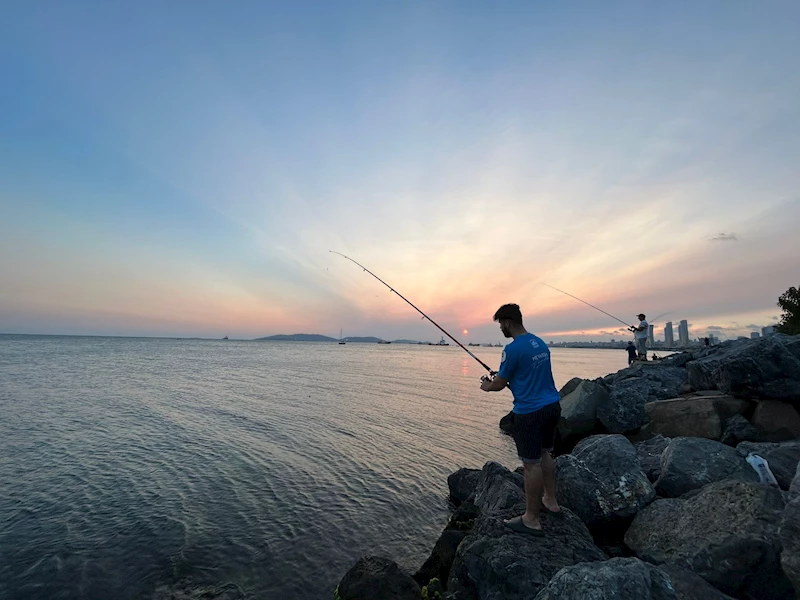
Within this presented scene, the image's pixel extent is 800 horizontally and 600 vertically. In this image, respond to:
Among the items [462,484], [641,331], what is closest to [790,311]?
[641,331]

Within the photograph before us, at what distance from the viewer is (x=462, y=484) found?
1021 cm

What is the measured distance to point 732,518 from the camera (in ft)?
16.0

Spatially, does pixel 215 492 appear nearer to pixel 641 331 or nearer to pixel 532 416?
pixel 532 416

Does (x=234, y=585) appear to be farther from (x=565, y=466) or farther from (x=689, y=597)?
(x=689, y=597)

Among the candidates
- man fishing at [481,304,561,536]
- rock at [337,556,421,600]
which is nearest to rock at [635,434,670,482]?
man fishing at [481,304,561,536]

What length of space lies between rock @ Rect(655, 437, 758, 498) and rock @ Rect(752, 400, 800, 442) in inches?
117

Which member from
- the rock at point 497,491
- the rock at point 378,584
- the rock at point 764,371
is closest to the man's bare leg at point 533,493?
the rock at point 497,491

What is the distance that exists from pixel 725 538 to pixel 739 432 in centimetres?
562

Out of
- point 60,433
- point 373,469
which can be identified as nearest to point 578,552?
point 373,469

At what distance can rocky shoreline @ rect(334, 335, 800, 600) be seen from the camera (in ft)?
13.0

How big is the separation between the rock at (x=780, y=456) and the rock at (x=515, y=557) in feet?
13.0

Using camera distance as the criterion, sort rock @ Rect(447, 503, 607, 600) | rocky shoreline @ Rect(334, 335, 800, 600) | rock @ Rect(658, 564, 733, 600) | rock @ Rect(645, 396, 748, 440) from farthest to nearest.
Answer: rock @ Rect(645, 396, 748, 440) → rock @ Rect(447, 503, 607, 600) → rocky shoreline @ Rect(334, 335, 800, 600) → rock @ Rect(658, 564, 733, 600)

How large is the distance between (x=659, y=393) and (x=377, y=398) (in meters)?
16.7

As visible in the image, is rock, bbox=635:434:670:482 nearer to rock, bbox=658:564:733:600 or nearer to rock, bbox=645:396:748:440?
rock, bbox=645:396:748:440
